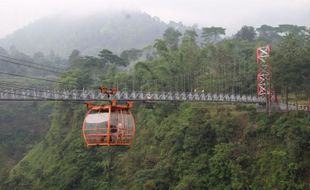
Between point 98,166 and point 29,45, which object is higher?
point 29,45

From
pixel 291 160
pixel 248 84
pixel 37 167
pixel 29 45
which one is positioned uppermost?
pixel 29 45

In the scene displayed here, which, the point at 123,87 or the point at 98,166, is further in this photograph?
the point at 123,87

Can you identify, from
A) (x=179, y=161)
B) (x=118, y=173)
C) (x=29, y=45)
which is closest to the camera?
(x=179, y=161)

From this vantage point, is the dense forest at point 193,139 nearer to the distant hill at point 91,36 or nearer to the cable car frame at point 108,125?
the cable car frame at point 108,125

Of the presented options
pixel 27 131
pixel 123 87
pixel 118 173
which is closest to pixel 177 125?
pixel 118 173

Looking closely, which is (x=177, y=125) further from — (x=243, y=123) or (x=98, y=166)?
(x=98, y=166)

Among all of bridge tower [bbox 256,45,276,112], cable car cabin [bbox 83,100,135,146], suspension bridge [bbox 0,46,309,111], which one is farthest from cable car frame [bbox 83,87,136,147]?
bridge tower [bbox 256,45,276,112]

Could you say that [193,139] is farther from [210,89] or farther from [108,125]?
[108,125]
